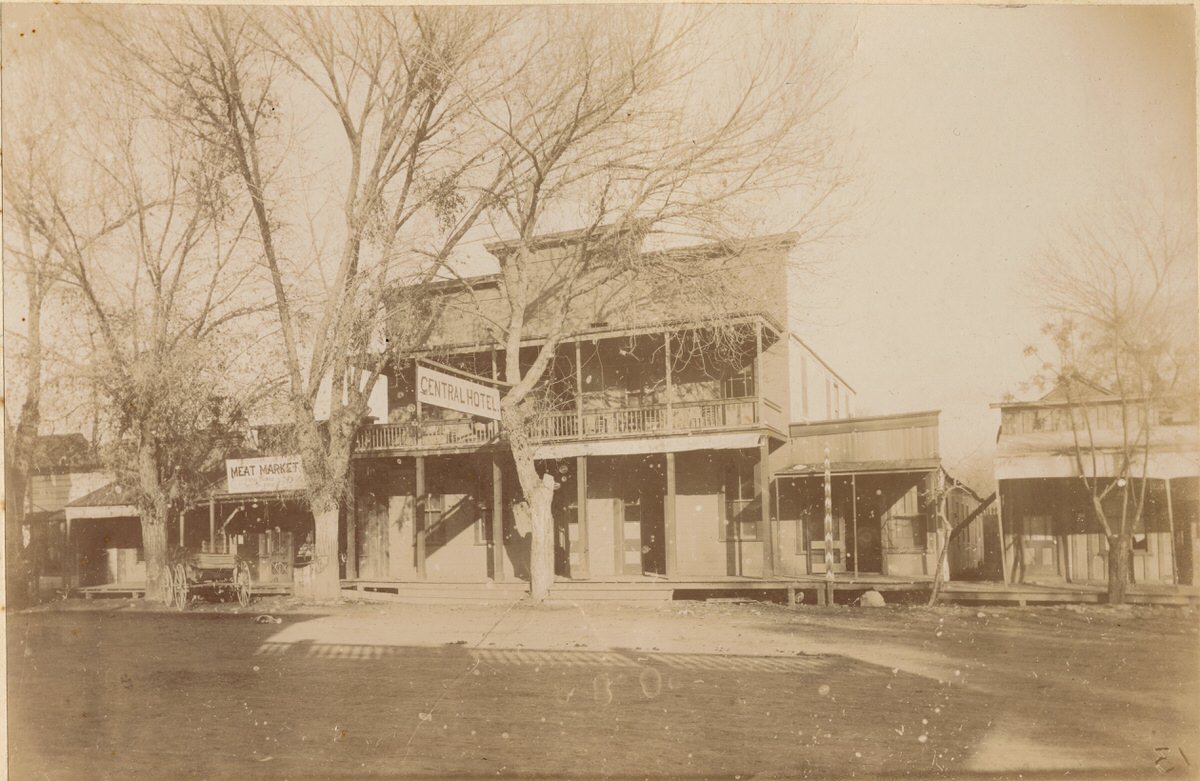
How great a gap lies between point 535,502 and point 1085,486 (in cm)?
861

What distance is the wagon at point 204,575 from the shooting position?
44.8ft

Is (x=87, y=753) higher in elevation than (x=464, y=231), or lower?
lower

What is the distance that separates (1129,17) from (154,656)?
11342 mm

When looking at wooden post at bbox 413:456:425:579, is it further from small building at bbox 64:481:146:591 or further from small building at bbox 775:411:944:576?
small building at bbox 775:411:944:576

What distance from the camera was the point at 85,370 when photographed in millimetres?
9484

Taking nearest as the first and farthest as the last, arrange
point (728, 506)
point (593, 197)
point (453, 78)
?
point (453, 78), point (593, 197), point (728, 506)

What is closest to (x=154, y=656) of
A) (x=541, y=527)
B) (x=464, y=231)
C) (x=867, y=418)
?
(x=541, y=527)

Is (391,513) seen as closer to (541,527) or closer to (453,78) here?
(541,527)

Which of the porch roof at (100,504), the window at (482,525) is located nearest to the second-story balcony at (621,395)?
the window at (482,525)

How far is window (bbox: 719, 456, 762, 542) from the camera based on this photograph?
18.1 meters

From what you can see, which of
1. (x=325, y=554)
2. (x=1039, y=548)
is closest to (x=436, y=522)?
(x=325, y=554)

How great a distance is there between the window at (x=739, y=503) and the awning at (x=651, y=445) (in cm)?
105

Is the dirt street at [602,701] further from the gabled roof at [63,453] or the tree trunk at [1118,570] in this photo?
the gabled roof at [63,453]

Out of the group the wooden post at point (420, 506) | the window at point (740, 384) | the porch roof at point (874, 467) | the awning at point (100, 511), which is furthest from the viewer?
the wooden post at point (420, 506)
